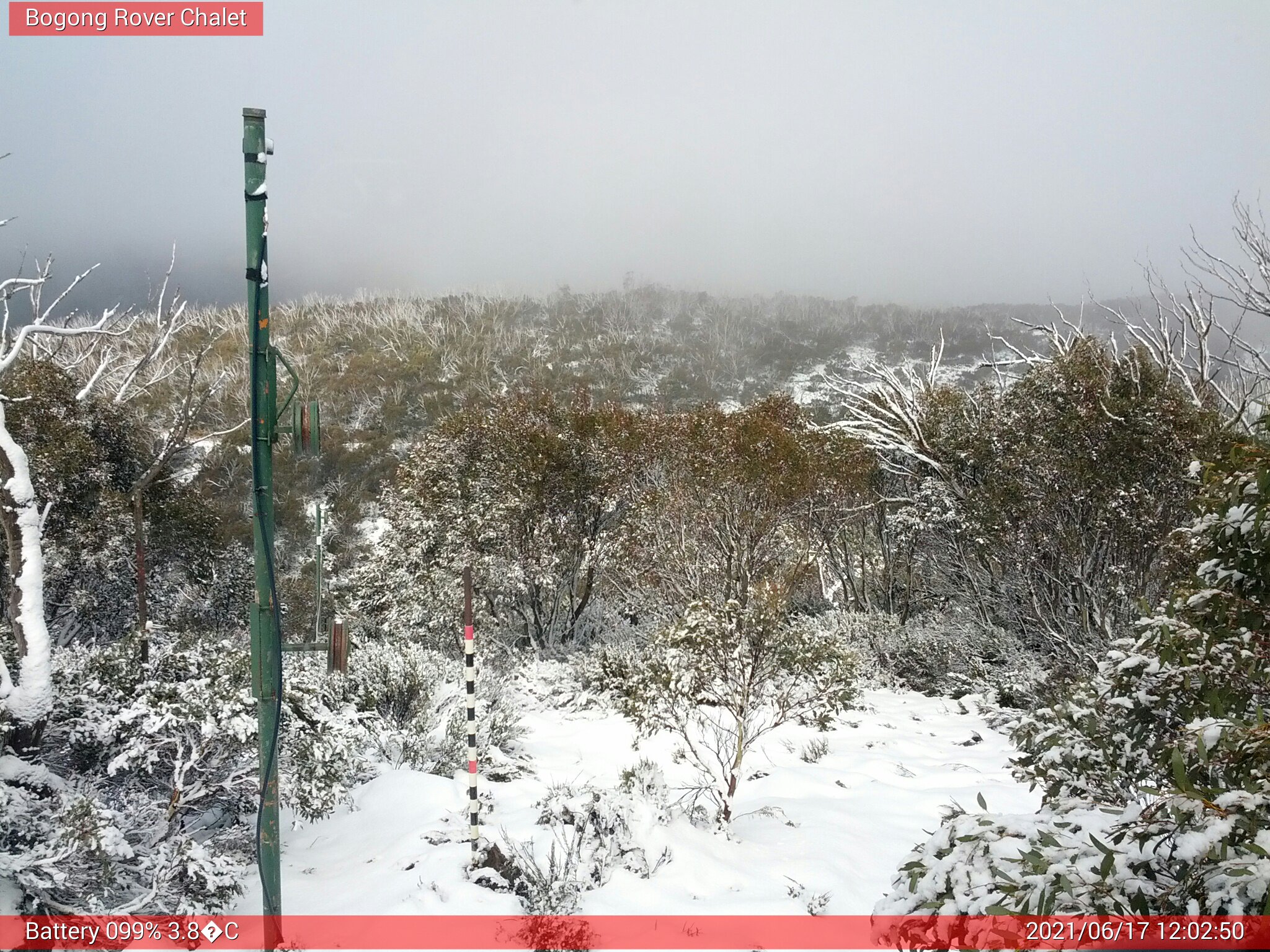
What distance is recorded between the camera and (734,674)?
6270 millimetres

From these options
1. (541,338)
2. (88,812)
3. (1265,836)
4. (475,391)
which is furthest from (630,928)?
(541,338)

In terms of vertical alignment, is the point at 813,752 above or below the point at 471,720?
below

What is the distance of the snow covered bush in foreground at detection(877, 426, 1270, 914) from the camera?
1.76 meters

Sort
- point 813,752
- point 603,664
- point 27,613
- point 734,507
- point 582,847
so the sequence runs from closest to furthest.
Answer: point 27,613, point 582,847, point 813,752, point 603,664, point 734,507

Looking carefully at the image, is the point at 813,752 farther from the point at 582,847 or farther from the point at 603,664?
the point at 603,664

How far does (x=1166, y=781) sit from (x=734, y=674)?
3.52 meters

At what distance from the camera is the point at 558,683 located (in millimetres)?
11141

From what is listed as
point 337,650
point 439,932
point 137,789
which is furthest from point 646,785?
point 137,789

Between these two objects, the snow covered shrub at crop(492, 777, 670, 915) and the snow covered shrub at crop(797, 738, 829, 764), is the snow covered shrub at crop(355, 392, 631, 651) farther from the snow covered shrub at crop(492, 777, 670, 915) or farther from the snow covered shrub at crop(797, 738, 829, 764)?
the snow covered shrub at crop(492, 777, 670, 915)

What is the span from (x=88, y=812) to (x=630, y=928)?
3.00 m

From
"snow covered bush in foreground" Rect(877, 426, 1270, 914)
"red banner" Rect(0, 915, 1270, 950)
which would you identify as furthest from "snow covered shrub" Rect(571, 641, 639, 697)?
"snow covered bush in foreground" Rect(877, 426, 1270, 914)

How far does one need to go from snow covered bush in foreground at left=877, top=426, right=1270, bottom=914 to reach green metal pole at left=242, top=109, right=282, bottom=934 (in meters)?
2.59

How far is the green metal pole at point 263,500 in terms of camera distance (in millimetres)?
3012

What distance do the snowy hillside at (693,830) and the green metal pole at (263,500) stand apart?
1.47 m
